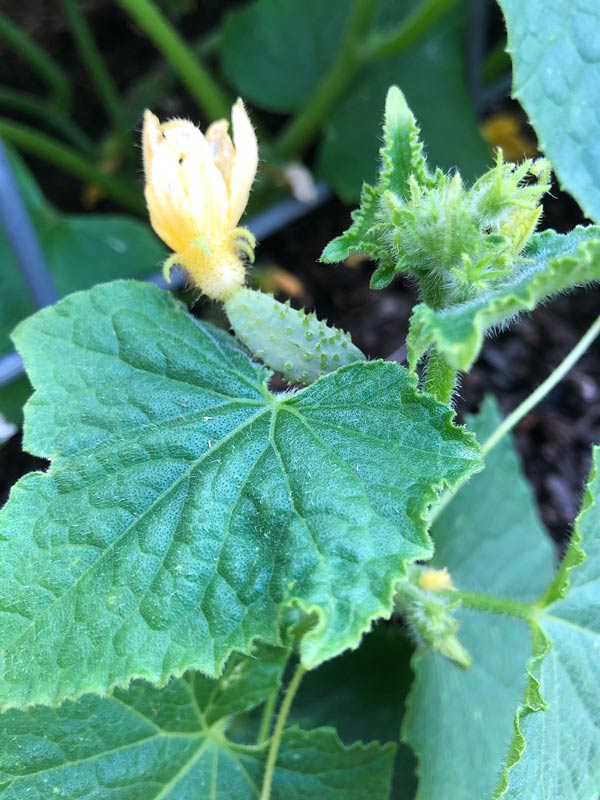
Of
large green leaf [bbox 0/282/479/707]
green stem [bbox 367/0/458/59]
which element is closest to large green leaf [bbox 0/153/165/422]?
green stem [bbox 367/0/458/59]

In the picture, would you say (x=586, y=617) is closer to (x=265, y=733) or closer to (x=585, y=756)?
(x=585, y=756)

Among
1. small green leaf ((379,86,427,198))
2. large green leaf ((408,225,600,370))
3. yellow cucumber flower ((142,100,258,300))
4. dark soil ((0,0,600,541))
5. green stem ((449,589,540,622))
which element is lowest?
green stem ((449,589,540,622))

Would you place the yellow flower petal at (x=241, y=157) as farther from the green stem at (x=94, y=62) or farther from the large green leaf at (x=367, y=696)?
the green stem at (x=94, y=62)

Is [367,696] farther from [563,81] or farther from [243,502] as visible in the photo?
[563,81]

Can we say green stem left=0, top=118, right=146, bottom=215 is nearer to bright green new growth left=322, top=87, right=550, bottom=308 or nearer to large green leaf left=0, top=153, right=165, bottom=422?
large green leaf left=0, top=153, right=165, bottom=422

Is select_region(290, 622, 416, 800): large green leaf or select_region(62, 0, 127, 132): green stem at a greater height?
select_region(62, 0, 127, 132): green stem

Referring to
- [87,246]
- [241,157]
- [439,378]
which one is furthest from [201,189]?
[87,246]
